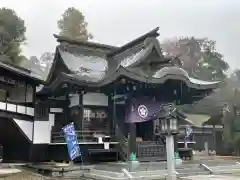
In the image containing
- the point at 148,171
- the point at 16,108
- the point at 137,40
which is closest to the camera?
the point at 148,171

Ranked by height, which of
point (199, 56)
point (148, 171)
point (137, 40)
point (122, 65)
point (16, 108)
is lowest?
point (148, 171)

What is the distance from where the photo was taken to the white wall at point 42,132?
770 inches

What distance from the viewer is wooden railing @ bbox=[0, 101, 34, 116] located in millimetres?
17156

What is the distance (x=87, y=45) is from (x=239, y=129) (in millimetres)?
14788

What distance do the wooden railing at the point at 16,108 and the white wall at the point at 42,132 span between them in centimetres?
86

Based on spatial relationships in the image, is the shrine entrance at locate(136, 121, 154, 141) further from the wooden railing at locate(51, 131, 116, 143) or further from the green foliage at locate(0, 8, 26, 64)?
the green foliage at locate(0, 8, 26, 64)

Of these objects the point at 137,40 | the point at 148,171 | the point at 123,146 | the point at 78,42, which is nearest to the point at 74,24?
the point at 78,42

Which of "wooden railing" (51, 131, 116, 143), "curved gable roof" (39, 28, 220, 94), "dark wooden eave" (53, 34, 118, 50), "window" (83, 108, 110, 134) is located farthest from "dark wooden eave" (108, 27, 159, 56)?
"wooden railing" (51, 131, 116, 143)

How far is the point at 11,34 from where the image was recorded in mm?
30484

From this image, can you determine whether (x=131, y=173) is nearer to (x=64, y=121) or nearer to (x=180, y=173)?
(x=180, y=173)

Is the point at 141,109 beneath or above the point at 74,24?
beneath

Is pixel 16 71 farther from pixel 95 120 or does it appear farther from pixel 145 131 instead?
pixel 145 131

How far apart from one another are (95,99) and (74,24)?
28405 millimetres

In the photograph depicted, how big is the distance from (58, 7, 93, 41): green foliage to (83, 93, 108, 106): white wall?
87.0 feet
